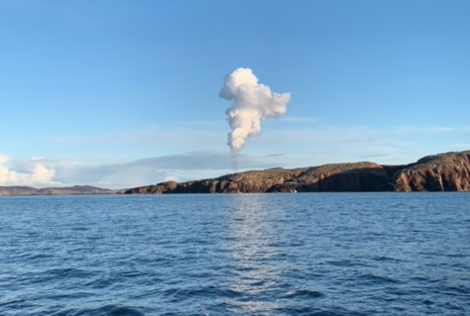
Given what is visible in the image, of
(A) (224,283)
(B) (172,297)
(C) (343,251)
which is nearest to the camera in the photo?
(B) (172,297)

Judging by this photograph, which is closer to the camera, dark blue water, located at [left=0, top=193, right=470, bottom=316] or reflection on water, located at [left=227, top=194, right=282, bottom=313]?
dark blue water, located at [left=0, top=193, right=470, bottom=316]

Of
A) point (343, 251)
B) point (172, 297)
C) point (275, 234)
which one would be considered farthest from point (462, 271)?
point (275, 234)

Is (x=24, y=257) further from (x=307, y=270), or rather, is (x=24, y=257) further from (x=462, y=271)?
(x=462, y=271)

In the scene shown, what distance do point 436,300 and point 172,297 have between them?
15310 millimetres

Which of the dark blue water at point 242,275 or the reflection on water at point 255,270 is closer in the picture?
the dark blue water at point 242,275

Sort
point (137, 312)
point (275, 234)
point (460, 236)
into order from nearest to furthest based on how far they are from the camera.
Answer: point (137, 312)
point (460, 236)
point (275, 234)

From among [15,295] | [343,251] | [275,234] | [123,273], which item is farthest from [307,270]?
[275,234]

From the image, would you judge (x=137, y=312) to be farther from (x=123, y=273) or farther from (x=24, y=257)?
(x=24, y=257)

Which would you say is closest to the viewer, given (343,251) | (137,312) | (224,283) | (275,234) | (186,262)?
(137,312)

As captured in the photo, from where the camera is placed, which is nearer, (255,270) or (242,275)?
(242,275)

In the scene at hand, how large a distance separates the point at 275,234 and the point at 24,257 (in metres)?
29.6

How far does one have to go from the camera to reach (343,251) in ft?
144

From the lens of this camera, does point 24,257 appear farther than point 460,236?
No

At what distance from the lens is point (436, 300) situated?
2622cm
